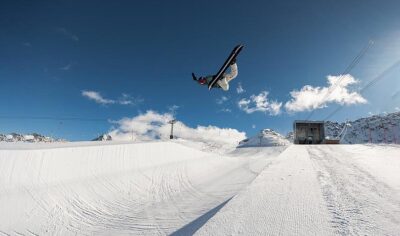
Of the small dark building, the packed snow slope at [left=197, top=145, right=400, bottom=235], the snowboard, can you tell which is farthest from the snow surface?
the small dark building

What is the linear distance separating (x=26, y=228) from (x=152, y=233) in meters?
4.03

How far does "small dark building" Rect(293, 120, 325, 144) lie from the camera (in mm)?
38125

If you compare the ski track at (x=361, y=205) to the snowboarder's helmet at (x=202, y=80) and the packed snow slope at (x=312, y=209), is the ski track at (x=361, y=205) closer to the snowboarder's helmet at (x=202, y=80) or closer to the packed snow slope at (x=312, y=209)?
the packed snow slope at (x=312, y=209)

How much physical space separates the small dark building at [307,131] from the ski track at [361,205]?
32908mm

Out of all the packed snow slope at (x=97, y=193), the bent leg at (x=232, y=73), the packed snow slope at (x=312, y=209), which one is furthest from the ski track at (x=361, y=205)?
the bent leg at (x=232, y=73)

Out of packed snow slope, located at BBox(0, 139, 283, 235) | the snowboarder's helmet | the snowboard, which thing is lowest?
packed snow slope, located at BBox(0, 139, 283, 235)

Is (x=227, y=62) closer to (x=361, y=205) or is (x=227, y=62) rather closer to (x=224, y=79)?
(x=224, y=79)

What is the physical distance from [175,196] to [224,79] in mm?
6870

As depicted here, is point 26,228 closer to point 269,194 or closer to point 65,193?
point 65,193

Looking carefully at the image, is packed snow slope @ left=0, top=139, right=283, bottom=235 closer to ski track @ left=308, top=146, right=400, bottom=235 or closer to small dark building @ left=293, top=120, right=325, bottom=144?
ski track @ left=308, top=146, right=400, bottom=235

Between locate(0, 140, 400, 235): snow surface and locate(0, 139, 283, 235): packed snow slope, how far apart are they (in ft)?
0.10

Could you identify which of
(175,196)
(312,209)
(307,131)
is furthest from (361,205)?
(307,131)

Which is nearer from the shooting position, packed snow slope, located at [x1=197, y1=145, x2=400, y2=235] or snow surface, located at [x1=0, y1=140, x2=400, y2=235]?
packed snow slope, located at [x1=197, y1=145, x2=400, y2=235]

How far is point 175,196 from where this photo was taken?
11758 millimetres
